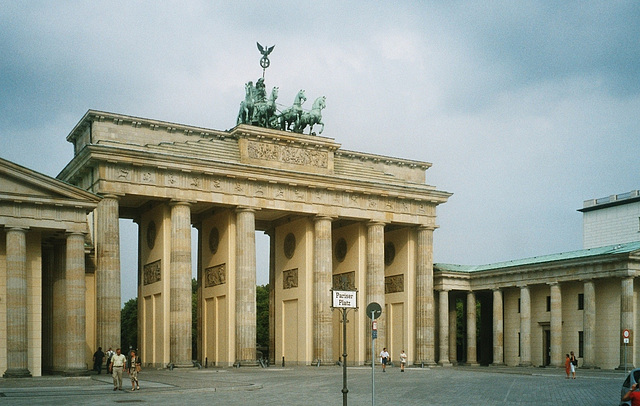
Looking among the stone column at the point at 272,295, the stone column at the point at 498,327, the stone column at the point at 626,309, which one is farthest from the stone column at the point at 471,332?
the stone column at the point at 272,295

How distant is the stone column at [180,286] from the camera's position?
5538cm

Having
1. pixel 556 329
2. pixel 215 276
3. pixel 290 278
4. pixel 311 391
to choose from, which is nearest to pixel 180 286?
pixel 215 276

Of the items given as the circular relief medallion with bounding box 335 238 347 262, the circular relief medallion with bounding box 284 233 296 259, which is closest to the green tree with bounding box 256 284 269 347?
the circular relief medallion with bounding box 335 238 347 262

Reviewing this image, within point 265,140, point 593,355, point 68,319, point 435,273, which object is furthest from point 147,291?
point 593,355

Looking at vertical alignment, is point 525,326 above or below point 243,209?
below

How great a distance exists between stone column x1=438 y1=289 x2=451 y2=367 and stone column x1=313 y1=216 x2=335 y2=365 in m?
11.7

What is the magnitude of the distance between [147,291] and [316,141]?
55.4 ft

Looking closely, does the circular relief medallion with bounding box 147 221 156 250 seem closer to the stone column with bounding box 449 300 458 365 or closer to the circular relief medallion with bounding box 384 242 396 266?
the circular relief medallion with bounding box 384 242 396 266

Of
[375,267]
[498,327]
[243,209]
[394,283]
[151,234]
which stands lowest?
[498,327]

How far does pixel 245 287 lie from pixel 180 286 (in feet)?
16.2

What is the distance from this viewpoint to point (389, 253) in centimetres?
7100

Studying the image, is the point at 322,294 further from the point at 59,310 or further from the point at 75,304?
the point at 75,304

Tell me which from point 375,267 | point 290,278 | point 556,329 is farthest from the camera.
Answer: point 290,278

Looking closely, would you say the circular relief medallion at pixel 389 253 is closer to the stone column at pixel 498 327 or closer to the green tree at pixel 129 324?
the stone column at pixel 498 327
